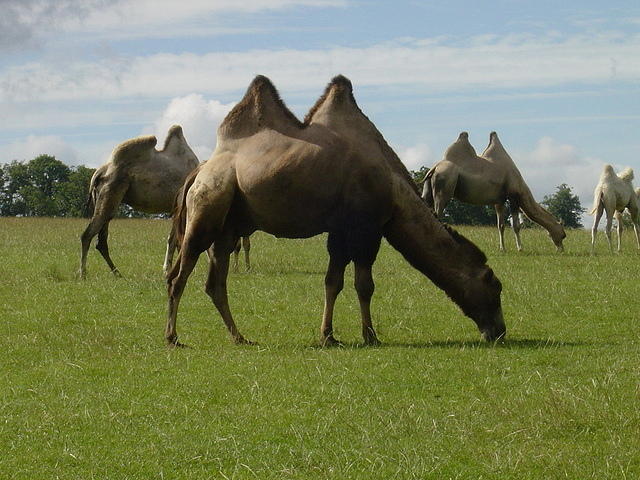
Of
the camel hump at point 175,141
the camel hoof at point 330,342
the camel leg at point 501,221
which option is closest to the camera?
the camel hoof at point 330,342

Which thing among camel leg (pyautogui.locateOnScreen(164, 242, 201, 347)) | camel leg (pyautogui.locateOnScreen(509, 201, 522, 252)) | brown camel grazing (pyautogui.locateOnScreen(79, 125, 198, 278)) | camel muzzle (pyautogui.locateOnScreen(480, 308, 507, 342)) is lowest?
camel muzzle (pyautogui.locateOnScreen(480, 308, 507, 342))

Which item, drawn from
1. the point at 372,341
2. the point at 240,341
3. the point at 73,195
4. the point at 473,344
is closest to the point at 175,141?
the point at 240,341

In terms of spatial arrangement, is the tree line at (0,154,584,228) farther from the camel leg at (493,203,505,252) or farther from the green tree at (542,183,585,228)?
the camel leg at (493,203,505,252)

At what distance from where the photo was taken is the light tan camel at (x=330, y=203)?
463 inches

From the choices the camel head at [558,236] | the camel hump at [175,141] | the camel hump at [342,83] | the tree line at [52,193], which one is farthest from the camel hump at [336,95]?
the tree line at [52,193]

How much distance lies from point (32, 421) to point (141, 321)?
5.54 meters

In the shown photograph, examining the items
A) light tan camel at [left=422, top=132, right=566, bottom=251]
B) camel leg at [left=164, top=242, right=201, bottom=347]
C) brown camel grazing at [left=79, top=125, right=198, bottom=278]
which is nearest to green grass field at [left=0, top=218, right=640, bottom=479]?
camel leg at [left=164, top=242, right=201, bottom=347]

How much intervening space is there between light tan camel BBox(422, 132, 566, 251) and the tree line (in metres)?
61.9

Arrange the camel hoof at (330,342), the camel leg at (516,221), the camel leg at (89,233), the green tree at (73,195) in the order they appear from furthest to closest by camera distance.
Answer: the green tree at (73,195) → the camel leg at (516,221) → the camel leg at (89,233) → the camel hoof at (330,342)

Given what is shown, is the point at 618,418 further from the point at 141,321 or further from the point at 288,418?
the point at 141,321

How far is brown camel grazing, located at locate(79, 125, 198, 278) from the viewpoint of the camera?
63.6 feet

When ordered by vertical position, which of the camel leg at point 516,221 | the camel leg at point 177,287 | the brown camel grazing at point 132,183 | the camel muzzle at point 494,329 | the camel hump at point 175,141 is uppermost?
the camel hump at point 175,141

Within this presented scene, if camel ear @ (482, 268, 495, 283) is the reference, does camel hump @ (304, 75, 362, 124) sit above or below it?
above

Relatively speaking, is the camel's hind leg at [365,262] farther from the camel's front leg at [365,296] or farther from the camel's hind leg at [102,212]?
the camel's hind leg at [102,212]
